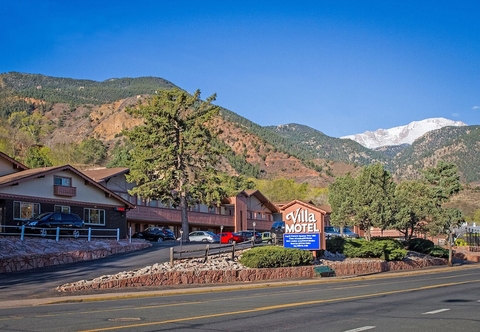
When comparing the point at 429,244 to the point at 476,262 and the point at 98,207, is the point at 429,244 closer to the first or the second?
the point at 476,262

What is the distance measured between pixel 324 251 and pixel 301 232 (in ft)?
11.5

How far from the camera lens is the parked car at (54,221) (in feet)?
136

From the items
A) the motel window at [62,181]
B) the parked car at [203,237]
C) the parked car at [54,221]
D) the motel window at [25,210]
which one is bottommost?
the parked car at [203,237]

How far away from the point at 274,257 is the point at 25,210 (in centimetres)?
1982

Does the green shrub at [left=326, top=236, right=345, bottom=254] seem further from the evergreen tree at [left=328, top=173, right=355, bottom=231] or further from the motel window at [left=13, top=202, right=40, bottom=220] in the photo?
the motel window at [left=13, top=202, right=40, bottom=220]

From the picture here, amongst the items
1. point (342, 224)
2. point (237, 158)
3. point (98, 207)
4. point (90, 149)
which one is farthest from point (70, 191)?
point (237, 158)

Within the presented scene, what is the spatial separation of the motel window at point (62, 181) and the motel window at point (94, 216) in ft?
8.47

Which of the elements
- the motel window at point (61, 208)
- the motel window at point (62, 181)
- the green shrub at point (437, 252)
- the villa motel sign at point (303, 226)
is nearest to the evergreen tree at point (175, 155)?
the motel window at point (62, 181)

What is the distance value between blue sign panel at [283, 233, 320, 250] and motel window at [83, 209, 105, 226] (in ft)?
59.8

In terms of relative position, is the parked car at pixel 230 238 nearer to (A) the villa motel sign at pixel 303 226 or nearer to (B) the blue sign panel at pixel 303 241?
(A) the villa motel sign at pixel 303 226

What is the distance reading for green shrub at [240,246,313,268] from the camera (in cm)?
3450

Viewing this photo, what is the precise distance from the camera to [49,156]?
348ft

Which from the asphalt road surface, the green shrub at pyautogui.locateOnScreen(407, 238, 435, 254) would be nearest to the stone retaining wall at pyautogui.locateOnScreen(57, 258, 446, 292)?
the asphalt road surface

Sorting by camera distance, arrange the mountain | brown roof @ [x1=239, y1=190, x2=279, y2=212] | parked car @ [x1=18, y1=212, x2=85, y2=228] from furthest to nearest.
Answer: the mountain, brown roof @ [x1=239, y1=190, x2=279, y2=212], parked car @ [x1=18, y1=212, x2=85, y2=228]
